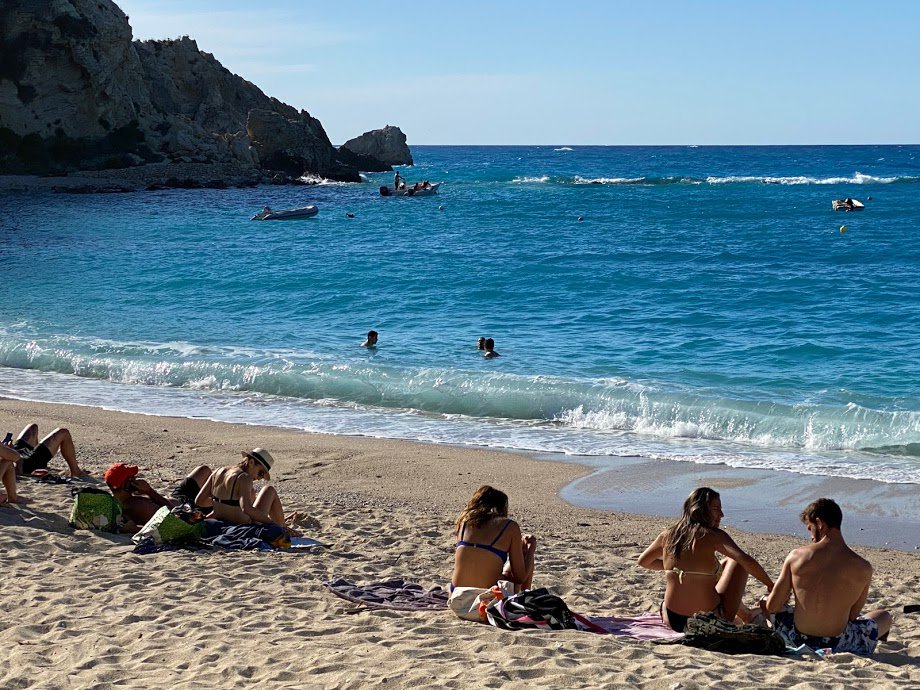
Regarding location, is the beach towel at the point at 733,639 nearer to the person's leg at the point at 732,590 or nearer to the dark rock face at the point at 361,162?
the person's leg at the point at 732,590

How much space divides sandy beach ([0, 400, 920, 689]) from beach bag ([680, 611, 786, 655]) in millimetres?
141

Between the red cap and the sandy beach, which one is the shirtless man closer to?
the sandy beach

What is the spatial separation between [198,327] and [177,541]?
13.9 m

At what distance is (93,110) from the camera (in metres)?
63.7

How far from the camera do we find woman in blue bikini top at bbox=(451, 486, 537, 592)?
21.8ft

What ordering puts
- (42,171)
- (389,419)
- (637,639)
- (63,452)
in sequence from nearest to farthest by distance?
1. (637,639)
2. (63,452)
3. (389,419)
4. (42,171)

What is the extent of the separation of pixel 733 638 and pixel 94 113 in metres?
65.0

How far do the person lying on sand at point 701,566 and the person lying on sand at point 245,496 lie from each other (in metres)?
3.48

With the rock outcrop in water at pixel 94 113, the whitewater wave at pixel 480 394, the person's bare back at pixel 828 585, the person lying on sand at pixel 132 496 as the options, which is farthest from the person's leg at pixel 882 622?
the rock outcrop in water at pixel 94 113

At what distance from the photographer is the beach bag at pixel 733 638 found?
19.2ft

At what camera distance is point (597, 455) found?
39.8ft

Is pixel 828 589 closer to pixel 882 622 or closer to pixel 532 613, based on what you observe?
pixel 882 622

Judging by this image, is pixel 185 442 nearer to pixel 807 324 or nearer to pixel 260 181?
pixel 807 324

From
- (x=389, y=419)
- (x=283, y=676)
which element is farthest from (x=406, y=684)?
(x=389, y=419)
